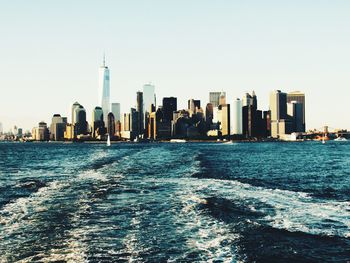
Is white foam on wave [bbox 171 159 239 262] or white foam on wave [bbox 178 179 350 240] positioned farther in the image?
white foam on wave [bbox 178 179 350 240]

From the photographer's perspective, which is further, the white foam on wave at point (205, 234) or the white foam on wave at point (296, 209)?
the white foam on wave at point (296, 209)

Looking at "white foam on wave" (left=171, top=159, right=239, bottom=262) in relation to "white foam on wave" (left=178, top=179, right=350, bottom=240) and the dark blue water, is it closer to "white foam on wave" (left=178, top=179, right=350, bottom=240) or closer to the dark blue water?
the dark blue water

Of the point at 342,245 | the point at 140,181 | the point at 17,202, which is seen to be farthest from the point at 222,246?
the point at 140,181

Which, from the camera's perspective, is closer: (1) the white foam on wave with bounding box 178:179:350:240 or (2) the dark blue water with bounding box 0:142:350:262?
(2) the dark blue water with bounding box 0:142:350:262

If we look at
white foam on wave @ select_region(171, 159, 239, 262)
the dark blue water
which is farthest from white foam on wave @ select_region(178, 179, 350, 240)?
white foam on wave @ select_region(171, 159, 239, 262)

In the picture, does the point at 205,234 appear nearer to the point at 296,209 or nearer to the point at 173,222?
the point at 173,222

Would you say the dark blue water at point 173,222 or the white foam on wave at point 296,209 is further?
the white foam on wave at point 296,209

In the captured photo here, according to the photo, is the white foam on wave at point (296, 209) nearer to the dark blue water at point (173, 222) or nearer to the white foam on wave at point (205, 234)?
the dark blue water at point (173, 222)

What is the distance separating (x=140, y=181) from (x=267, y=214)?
2651cm

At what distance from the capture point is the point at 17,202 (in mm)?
41594

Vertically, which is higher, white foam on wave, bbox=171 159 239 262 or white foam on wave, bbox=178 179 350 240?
white foam on wave, bbox=171 159 239 262

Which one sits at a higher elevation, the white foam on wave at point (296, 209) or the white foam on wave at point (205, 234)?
the white foam on wave at point (205, 234)

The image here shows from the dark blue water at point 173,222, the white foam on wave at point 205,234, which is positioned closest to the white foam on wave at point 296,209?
the dark blue water at point 173,222

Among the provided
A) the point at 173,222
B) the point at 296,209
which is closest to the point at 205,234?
the point at 173,222
